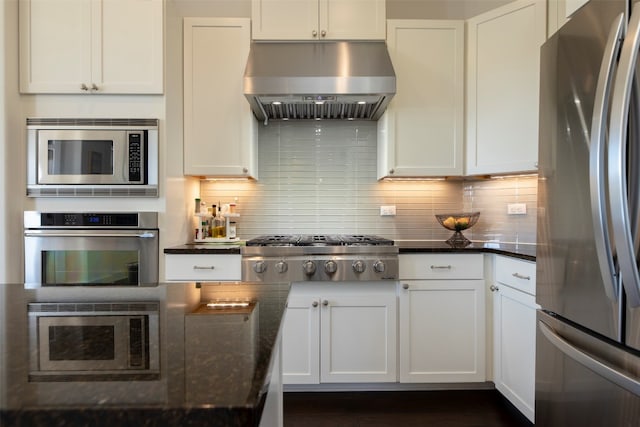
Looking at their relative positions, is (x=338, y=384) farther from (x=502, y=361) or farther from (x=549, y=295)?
(x=549, y=295)

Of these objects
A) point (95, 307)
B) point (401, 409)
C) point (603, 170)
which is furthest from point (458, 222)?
point (95, 307)

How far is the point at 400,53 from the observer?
2.35 meters

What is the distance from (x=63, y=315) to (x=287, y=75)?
1.84m

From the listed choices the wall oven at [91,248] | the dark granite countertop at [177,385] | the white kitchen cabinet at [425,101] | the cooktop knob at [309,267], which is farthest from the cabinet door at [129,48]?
the dark granite countertop at [177,385]

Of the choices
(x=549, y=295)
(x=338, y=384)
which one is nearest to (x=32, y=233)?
(x=338, y=384)

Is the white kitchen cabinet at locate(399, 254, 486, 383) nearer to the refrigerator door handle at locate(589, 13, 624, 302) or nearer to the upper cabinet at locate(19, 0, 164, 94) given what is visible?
the refrigerator door handle at locate(589, 13, 624, 302)

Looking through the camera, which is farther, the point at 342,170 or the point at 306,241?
the point at 342,170

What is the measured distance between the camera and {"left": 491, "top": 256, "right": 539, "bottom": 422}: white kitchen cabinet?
1778mm

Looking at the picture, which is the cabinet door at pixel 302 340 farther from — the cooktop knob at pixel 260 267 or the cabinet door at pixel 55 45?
the cabinet door at pixel 55 45

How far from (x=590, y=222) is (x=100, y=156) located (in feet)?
7.92

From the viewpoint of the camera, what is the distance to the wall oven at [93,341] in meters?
0.43

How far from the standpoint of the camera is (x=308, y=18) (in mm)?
2289

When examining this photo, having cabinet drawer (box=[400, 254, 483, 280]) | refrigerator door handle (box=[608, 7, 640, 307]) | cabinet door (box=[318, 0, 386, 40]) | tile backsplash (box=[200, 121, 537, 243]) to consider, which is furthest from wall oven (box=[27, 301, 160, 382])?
cabinet door (box=[318, 0, 386, 40])

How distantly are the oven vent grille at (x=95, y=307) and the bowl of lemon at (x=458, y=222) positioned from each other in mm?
2135
